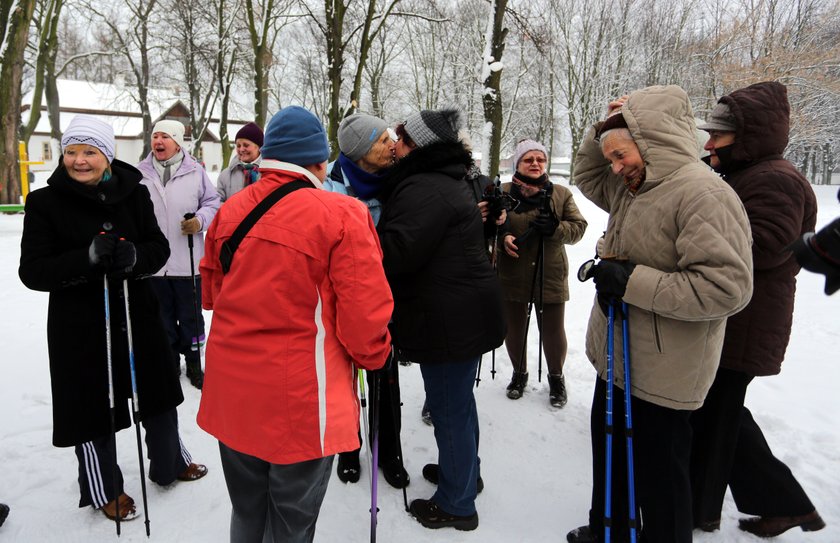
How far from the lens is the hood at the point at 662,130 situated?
78.2 inches

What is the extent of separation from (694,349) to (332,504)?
2.08 meters

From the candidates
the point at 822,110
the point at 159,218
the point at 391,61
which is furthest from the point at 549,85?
the point at 159,218

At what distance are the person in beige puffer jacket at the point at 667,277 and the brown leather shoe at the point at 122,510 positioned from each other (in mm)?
2565

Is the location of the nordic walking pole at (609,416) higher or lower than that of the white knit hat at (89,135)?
lower

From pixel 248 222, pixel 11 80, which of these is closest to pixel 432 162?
pixel 248 222

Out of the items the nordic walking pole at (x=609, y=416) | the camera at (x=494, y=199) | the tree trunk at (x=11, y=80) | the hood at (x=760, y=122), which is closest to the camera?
the nordic walking pole at (x=609, y=416)

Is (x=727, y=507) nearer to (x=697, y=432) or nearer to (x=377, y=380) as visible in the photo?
(x=697, y=432)

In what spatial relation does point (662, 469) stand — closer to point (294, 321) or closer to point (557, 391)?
point (294, 321)

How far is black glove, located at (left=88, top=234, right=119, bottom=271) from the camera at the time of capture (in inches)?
89.9

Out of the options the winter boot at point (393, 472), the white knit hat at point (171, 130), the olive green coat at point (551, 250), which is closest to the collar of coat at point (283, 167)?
the winter boot at point (393, 472)

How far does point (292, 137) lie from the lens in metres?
1.85

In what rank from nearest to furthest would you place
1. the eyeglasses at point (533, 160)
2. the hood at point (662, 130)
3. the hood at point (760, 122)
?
the hood at point (662, 130), the hood at point (760, 122), the eyeglasses at point (533, 160)

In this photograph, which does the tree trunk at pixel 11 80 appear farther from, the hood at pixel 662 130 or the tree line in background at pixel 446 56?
the hood at pixel 662 130

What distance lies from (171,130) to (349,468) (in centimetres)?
300
